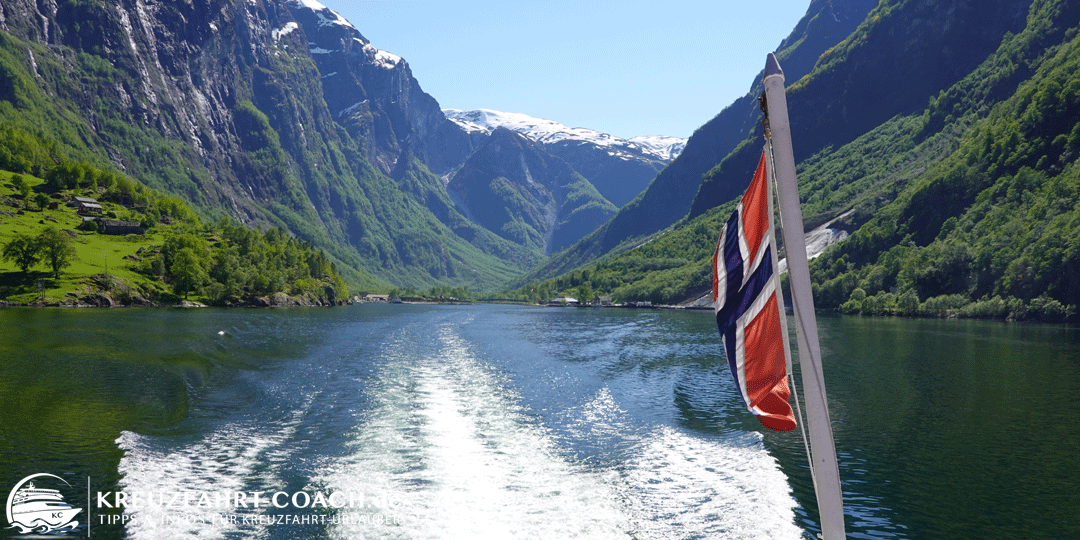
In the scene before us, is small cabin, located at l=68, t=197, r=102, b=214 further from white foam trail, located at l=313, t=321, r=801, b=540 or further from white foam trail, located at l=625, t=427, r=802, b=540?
white foam trail, located at l=625, t=427, r=802, b=540

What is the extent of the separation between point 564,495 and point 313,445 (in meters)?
12.5

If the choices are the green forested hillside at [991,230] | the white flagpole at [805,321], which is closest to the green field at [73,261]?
the white flagpole at [805,321]

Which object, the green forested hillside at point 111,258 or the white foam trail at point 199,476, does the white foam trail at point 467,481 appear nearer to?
the white foam trail at point 199,476

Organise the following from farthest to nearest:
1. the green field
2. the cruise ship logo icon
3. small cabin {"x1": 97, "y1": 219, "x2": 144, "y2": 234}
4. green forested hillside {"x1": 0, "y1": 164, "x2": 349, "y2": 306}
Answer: small cabin {"x1": 97, "y1": 219, "x2": 144, "y2": 234} < green forested hillside {"x1": 0, "y1": 164, "x2": 349, "y2": 306} < the green field < the cruise ship logo icon

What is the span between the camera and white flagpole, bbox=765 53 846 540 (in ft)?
22.6

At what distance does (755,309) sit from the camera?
28.8ft

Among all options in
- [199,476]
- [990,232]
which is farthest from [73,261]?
[990,232]

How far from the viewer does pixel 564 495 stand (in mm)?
21406

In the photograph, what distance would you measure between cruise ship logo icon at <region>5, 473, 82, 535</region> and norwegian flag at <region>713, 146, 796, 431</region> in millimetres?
19062

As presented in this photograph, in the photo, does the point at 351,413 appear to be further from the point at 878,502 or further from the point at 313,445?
the point at 878,502

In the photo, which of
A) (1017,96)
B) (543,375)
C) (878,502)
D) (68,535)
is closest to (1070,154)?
(1017,96)

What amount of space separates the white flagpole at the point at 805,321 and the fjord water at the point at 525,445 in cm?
1183

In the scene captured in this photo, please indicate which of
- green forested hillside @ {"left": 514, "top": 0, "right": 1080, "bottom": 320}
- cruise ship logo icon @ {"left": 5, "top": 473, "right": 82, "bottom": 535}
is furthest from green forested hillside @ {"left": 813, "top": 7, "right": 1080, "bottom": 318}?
cruise ship logo icon @ {"left": 5, "top": 473, "right": 82, "bottom": 535}

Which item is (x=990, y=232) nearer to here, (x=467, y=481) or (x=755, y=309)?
(x=467, y=481)
